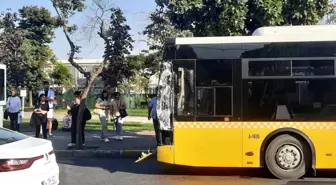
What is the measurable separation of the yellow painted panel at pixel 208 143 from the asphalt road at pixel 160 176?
16.6 inches

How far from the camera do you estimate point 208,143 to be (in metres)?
9.64

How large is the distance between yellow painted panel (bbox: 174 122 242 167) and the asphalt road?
422mm

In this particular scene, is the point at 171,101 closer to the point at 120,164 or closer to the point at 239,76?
the point at 239,76

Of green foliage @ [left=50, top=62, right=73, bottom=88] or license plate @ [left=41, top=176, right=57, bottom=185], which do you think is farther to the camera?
green foliage @ [left=50, top=62, right=73, bottom=88]

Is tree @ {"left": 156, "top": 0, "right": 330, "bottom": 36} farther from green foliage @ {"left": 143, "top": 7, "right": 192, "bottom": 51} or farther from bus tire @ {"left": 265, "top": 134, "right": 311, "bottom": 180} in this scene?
bus tire @ {"left": 265, "top": 134, "right": 311, "bottom": 180}

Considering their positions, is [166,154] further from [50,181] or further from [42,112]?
[42,112]

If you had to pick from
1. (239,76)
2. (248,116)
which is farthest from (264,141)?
(239,76)

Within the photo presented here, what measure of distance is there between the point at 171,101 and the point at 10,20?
40.8 metres

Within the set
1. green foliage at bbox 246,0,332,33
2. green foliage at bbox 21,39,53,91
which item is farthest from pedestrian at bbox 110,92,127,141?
green foliage at bbox 21,39,53,91

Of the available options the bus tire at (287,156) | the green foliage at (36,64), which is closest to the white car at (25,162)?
the bus tire at (287,156)

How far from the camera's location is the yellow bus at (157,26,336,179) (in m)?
9.45

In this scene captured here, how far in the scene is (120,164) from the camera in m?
11.9

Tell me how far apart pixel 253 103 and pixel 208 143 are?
1255mm

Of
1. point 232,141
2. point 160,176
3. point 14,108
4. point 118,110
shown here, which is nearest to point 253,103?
point 232,141
